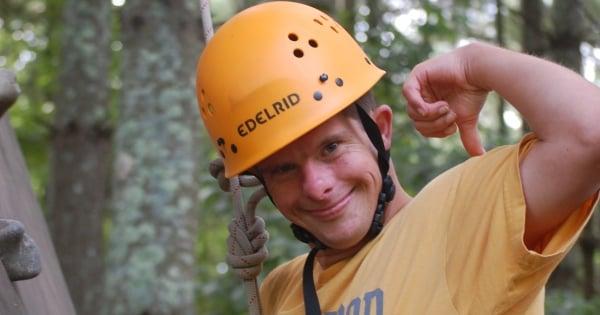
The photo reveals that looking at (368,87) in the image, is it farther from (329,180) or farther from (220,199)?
(220,199)

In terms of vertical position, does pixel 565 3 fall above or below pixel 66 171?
above

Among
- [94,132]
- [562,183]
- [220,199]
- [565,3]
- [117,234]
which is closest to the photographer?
[562,183]

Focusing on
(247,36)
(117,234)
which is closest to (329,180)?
(247,36)

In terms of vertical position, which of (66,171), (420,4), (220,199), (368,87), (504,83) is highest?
(504,83)

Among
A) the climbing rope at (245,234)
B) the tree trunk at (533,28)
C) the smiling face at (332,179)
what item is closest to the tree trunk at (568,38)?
the tree trunk at (533,28)

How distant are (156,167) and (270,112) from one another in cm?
221

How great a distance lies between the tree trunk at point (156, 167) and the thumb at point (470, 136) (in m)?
2.30

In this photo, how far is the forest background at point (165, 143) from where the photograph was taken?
459 cm

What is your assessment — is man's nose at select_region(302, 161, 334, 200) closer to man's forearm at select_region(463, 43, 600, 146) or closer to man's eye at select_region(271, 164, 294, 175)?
man's eye at select_region(271, 164, 294, 175)

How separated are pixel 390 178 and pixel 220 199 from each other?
3.42m

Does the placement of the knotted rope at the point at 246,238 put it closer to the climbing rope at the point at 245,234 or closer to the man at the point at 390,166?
the climbing rope at the point at 245,234

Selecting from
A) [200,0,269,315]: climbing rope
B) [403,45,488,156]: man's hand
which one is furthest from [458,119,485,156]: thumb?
[200,0,269,315]: climbing rope

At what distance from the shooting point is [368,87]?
2.67 metres

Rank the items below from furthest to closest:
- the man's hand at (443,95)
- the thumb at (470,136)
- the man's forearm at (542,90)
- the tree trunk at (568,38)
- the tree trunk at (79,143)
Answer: the tree trunk at (79,143) → the tree trunk at (568,38) → the thumb at (470,136) → the man's hand at (443,95) → the man's forearm at (542,90)
